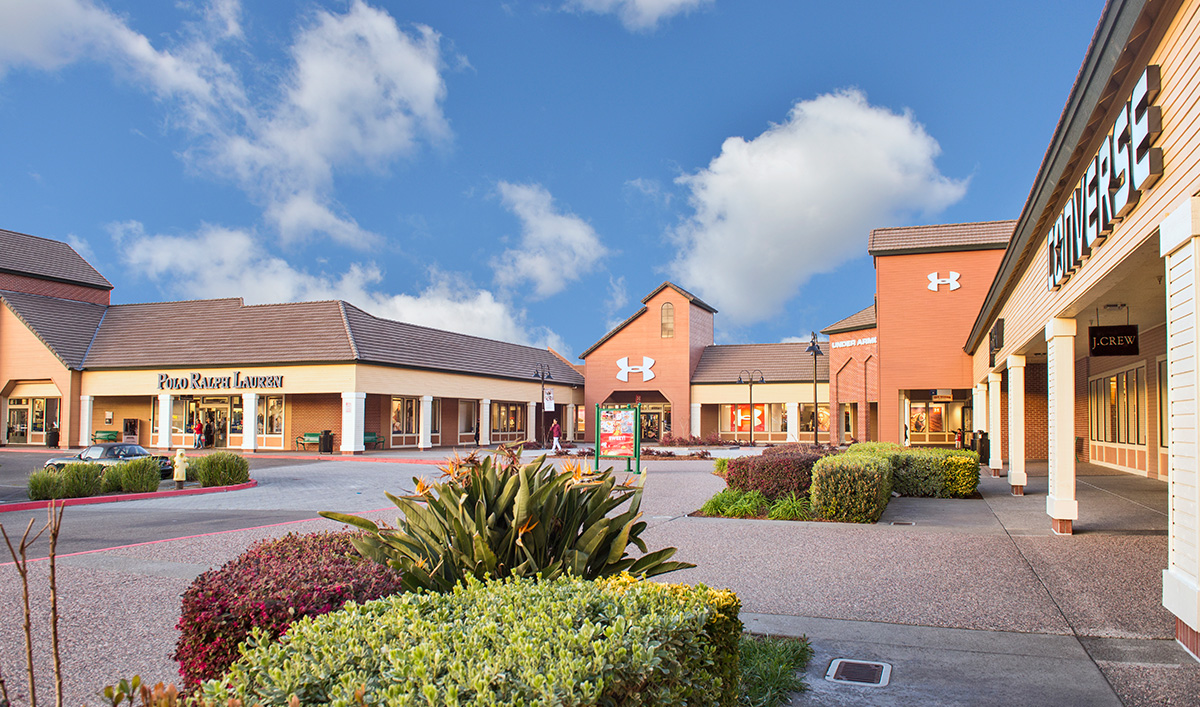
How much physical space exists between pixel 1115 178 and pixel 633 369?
132 ft

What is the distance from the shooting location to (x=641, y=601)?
11.2ft

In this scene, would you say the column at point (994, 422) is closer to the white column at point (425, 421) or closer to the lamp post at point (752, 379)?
the lamp post at point (752, 379)

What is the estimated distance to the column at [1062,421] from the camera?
10570 mm

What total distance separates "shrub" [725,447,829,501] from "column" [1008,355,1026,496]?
494cm

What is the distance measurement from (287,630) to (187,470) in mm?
20010

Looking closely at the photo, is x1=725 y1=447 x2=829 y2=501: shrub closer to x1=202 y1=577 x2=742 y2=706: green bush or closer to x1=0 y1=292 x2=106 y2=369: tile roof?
x1=202 y1=577 x2=742 y2=706: green bush

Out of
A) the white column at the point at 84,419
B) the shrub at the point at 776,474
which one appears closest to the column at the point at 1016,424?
the shrub at the point at 776,474

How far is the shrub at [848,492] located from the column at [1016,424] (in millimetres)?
5178

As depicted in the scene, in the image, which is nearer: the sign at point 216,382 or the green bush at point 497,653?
the green bush at point 497,653

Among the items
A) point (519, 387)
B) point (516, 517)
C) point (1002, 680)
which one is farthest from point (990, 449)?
point (519, 387)

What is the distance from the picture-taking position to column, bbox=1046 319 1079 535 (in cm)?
1057

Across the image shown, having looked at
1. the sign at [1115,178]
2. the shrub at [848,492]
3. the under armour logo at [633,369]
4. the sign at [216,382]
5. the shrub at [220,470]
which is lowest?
the shrub at [220,470]

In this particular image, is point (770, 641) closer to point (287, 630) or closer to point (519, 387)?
point (287, 630)

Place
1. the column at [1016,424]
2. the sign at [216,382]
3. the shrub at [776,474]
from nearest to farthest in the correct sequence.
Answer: the shrub at [776,474] < the column at [1016,424] < the sign at [216,382]
